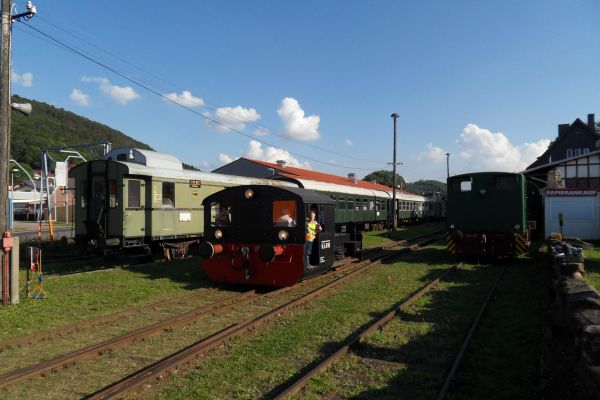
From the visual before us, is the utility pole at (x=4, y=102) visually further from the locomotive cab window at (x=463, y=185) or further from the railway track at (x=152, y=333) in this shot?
the locomotive cab window at (x=463, y=185)

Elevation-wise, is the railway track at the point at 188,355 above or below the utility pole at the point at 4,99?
below

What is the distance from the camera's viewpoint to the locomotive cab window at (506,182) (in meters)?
14.2

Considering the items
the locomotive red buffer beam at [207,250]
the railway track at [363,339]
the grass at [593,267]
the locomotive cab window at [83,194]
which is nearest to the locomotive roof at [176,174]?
the locomotive cab window at [83,194]

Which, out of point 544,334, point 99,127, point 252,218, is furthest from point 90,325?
point 99,127

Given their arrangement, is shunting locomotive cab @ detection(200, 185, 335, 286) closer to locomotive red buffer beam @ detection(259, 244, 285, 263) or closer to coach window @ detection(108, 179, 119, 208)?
locomotive red buffer beam @ detection(259, 244, 285, 263)

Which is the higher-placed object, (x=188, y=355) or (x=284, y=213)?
(x=284, y=213)

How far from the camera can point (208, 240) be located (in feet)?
33.3

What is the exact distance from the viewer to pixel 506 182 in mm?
14398

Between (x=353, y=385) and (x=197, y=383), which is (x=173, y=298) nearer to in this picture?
(x=197, y=383)

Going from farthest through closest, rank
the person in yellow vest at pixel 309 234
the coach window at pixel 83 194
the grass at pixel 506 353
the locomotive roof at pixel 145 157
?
the locomotive roof at pixel 145 157
the coach window at pixel 83 194
the person in yellow vest at pixel 309 234
the grass at pixel 506 353

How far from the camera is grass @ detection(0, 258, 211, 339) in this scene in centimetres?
731

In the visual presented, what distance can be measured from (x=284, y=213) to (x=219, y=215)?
1.67m

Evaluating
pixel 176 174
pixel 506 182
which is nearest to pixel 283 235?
pixel 176 174

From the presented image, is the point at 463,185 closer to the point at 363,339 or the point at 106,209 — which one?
the point at 363,339
